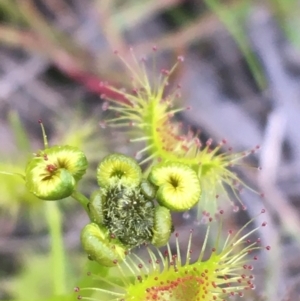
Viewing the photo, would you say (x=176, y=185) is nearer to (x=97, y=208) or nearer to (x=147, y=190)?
(x=147, y=190)

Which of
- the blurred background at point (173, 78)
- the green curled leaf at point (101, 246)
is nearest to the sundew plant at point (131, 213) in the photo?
the green curled leaf at point (101, 246)

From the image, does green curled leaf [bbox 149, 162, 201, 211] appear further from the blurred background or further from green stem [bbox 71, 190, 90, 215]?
the blurred background

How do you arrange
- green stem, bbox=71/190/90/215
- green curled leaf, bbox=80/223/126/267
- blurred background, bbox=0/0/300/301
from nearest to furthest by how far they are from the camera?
1. green curled leaf, bbox=80/223/126/267
2. green stem, bbox=71/190/90/215
3. blurred background, bbox=0/0/300/301

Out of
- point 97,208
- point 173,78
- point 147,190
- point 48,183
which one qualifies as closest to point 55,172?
point 48,183

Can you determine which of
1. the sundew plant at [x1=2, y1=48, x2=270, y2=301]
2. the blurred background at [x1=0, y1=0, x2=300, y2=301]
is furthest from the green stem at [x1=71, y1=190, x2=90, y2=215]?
the blurred background at [x1=0, y1=0, x2=300, y2=301]

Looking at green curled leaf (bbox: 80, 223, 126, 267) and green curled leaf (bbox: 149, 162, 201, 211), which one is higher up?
green curled leaf (bbox: 149, 162, 201, 211)

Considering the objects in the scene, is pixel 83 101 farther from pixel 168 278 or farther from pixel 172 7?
pixel 168 278
